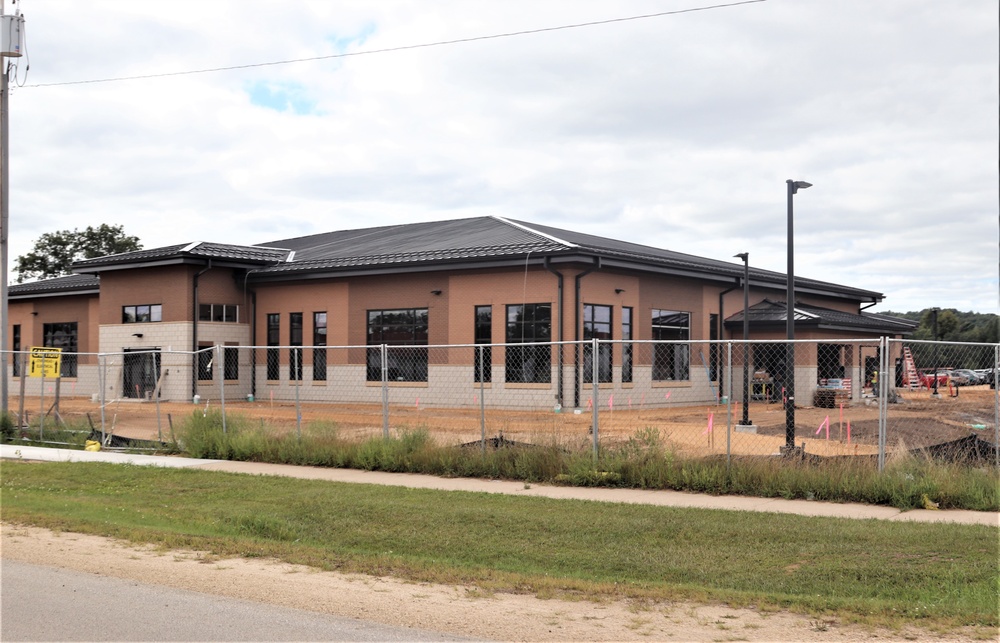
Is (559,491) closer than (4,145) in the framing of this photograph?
Yes

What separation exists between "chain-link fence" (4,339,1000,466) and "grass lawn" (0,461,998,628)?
3896 millimetres

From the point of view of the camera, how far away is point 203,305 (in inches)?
1367

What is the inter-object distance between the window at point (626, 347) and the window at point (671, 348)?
1.13m

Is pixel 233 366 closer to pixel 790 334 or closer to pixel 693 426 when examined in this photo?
pixel 693 426

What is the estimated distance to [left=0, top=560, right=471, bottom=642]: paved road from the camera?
20.7 feet

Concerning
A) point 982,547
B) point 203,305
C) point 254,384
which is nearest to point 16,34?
point 203,305

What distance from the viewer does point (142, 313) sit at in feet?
118

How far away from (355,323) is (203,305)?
19.5 ft

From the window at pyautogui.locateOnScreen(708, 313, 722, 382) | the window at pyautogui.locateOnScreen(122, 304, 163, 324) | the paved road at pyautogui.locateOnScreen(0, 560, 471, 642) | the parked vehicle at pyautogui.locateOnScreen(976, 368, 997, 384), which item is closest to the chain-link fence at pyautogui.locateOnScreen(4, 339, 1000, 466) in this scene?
the window at pyautogui.locateOnScreen(708, 313, 722, 382)

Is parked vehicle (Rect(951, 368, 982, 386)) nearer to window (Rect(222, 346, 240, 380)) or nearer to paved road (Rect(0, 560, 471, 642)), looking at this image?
paved road (Rect(0, 560, 471, 642))

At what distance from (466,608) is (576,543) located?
2540 mm

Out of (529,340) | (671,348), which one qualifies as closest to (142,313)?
(529,340)

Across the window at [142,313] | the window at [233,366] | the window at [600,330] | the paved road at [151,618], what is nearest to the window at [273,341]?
the window at [233,366]

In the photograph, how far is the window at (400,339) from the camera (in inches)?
1255
